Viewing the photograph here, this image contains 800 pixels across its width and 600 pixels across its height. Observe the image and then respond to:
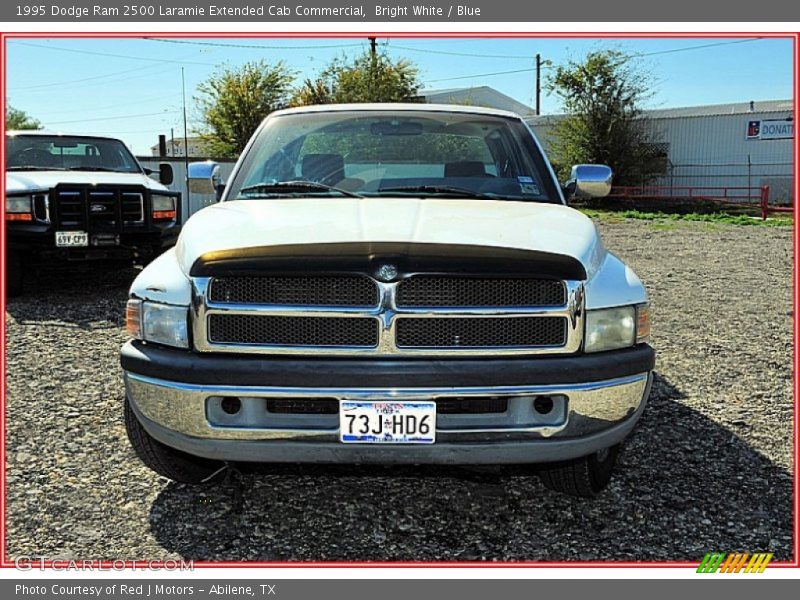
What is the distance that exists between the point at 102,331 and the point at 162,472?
4.00m

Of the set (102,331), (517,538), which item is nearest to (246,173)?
(517,538)

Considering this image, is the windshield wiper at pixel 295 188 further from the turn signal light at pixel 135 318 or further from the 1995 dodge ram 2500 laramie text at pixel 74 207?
the 1995 dodge ram 2500 laramie text at pixel 74 207

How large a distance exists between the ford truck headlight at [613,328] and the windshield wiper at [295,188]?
1.34 meters

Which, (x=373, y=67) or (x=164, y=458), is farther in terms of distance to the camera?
(x=373, y=67)

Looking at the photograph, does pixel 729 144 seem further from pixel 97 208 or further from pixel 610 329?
pixel 610 329

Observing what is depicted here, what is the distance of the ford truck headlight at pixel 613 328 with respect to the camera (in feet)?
9.86

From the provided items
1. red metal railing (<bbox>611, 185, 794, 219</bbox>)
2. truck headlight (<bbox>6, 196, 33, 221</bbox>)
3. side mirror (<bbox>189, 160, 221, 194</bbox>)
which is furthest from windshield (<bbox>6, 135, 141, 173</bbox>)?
red metal railing (<bbox>611, 185, 794, 219</bbox>)

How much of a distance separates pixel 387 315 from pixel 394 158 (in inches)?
66.9

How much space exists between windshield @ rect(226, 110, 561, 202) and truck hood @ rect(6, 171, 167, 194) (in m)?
5.06

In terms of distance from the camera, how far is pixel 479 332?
2934 mm

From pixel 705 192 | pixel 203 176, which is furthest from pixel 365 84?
pixel 203 176

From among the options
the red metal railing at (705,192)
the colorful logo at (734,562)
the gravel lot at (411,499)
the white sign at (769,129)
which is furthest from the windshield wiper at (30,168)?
the white sign at (769,129)

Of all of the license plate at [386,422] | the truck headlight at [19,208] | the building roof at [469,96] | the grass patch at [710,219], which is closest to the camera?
the license plate at [386,422]

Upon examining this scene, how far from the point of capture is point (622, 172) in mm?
35125
